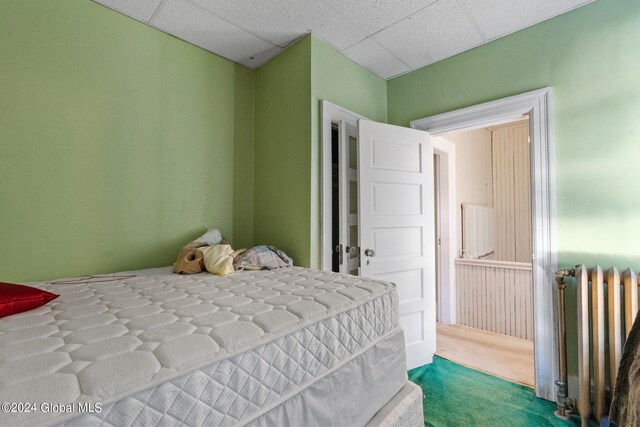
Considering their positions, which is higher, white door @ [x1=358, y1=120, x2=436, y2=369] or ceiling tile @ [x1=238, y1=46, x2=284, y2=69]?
ceiling tile @ [x1=238, y1=46, x2=284, y2=69]

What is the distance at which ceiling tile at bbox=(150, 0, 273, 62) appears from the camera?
5.79 ft

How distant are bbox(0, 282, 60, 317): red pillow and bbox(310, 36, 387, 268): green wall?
1.38 meters

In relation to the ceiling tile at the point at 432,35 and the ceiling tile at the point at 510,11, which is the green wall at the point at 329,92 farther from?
the ceiling tile at the point at 510,11

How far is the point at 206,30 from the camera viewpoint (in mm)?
1946

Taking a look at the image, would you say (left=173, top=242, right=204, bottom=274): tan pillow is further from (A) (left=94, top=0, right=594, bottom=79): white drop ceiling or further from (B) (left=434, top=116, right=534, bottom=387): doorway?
(B) (left=434, top=116, right=534, bottom=387): doorway

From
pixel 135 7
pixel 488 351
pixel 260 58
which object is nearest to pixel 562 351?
pixel 488 351

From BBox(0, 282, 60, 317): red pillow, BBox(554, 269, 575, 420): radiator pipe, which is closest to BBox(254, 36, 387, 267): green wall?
BBox(0, 282, 60, 317): red pillow

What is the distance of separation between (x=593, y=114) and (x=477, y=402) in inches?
78.9

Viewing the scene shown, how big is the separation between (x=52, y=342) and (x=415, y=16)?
2442 millimetres

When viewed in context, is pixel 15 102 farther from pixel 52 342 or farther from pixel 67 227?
pixel 52 342

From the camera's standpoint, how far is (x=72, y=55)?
1.61 meters

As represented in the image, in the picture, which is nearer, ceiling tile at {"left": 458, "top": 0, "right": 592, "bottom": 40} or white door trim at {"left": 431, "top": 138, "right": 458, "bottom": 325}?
ceiling tile at {"left": 458, "top": 0, "right": 592, "bottom": 40}

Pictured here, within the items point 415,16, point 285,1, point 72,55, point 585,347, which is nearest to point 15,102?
point 72,55

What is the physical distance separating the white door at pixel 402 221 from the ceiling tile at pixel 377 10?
2.19 ft
